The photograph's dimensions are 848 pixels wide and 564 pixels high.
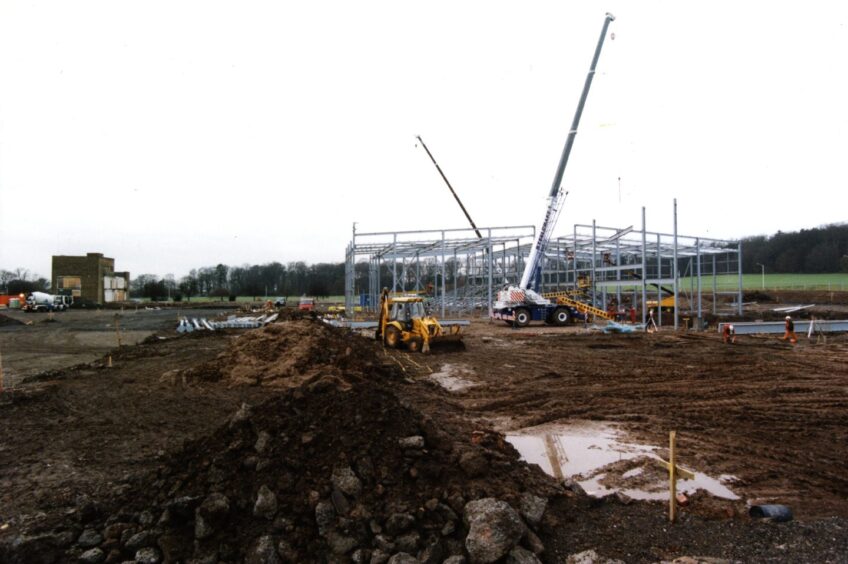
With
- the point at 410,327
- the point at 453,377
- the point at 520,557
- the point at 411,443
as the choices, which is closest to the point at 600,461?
the point at 411,443

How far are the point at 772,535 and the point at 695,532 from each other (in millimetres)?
634

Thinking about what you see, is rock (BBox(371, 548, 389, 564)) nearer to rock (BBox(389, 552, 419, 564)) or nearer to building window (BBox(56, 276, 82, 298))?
rock (BBox(389, 552, 419, 564))

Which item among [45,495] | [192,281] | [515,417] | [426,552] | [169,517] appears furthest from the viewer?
[192,281]

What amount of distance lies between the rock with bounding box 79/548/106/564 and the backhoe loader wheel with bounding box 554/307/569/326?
24050 millimetres

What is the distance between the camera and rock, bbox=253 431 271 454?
4.72m

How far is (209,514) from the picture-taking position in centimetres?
403

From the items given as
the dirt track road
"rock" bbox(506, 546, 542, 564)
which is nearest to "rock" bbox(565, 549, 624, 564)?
"rock" bbox(506, 546, 542, 564)

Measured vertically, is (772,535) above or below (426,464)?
below

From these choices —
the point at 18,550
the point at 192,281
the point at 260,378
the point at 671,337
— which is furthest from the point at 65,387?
the point at 192,281

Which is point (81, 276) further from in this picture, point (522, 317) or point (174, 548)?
point (174, 548)

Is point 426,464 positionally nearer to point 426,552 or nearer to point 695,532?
point 426,552

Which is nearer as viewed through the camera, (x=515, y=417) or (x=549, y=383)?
(x=515, y=417)

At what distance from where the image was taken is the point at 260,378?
11617 millimetres

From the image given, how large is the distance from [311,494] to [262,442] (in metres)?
0.84
